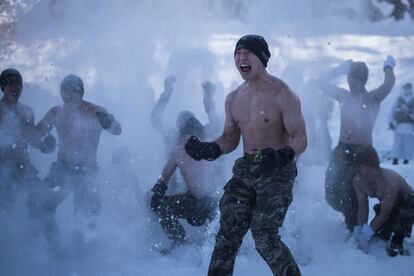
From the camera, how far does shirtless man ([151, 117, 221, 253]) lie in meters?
4.42

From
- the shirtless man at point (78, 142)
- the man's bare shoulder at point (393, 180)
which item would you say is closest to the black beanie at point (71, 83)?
the shirtless man at point (78, 142)

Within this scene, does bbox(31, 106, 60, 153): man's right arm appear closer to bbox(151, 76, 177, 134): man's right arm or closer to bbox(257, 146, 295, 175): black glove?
bbox(151, 76, 177, 134): man's right arm

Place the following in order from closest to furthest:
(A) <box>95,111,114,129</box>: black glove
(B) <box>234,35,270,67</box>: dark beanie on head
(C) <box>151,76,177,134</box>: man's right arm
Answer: (B) <box>234,35,270,67</box>: dark beanie on head < (A) <box>95,111,114,129</box>: black glove < (C) <box>151,76,177,134</box>: man's right arm

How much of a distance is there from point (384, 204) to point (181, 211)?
72.7 inches

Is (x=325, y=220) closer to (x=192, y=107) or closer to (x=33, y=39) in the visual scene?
(x=192, y=107)

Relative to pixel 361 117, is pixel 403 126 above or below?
below

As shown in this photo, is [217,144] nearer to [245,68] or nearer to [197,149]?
[197,149]

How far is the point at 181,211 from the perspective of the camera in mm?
4434

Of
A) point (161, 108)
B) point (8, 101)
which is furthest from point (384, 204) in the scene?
point (8, 101)

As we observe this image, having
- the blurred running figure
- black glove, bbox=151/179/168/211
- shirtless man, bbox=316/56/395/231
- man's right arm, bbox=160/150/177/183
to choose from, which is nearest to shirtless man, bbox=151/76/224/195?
man's right arm, bbox=160/150/177/183

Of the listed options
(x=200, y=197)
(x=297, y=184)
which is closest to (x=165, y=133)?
(x=200, y=197)

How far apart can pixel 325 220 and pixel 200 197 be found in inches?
61.7

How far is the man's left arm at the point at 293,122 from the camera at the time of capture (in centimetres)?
269

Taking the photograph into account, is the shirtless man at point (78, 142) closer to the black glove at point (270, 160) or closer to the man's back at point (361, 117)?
the man's back at point (361, 117)
